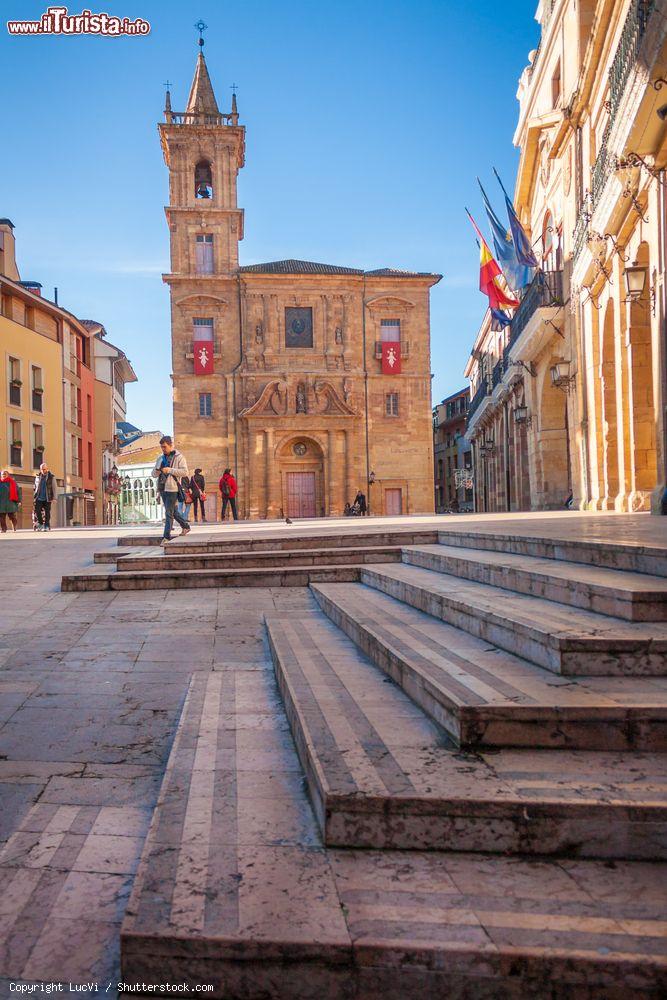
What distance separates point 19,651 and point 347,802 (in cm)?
378

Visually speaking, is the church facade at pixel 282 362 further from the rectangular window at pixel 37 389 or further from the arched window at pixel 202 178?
the rectangular window at pixel 37 389

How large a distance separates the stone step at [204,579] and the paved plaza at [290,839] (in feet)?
11.9

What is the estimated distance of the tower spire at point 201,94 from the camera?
41.8 meters

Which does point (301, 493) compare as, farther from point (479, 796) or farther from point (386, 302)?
point (479, 796)

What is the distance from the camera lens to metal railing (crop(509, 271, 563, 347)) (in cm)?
1938

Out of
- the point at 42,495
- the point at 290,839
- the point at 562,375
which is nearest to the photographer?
the point at 290,839

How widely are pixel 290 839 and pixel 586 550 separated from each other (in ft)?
11.2

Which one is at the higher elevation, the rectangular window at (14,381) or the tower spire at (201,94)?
the tower spire at (201,94)

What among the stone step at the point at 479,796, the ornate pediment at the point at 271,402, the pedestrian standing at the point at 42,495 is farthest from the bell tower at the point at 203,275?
the stone step at the point at 479,796

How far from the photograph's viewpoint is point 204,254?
133 ft

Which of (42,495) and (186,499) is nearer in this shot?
(186,499)

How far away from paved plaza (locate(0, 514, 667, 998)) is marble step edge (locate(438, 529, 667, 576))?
1.37 m

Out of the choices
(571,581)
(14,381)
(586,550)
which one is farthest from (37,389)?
(571,581)

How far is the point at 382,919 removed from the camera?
1.87 meters
